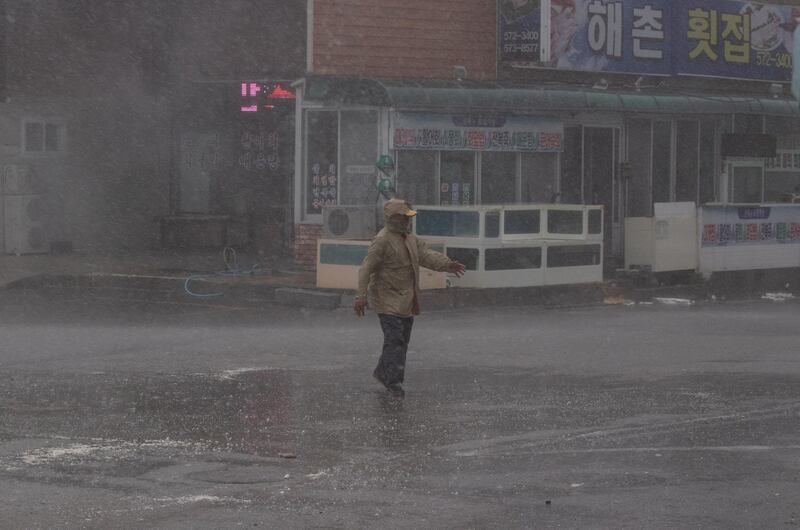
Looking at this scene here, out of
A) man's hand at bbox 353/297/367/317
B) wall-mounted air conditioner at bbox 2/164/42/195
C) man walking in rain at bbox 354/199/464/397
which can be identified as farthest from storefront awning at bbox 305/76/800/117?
man's hand at bbox 353/297/367/317

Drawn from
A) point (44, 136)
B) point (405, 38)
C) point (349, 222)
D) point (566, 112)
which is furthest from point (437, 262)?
point (44, 136)

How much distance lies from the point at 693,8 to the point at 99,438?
65.1ft

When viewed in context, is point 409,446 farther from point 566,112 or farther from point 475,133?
point 566,112

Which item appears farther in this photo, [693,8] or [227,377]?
[693,8]

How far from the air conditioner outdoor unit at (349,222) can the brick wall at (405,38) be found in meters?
2.99

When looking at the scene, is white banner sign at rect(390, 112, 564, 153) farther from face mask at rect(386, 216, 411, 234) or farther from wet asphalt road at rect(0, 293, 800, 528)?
face mask at rect(386, 216, 411, 234)

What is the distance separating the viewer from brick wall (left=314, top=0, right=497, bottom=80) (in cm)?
2244

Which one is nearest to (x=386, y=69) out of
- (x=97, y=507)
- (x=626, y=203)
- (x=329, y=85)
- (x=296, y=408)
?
(x=329, y=85)

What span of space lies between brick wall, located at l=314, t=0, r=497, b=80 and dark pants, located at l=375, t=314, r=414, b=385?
11418 millimetres

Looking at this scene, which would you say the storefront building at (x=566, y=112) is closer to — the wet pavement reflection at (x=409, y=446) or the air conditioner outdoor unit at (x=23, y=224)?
the air conditioner outdoor unit at (x=23, y=224)

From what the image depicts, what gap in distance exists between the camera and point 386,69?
22875mm

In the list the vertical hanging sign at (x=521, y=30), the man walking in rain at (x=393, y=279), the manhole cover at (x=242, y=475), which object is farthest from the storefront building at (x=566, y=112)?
the manhole cover at (x=242, y=475)

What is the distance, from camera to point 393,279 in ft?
38.3

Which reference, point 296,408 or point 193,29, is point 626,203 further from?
point 296,408
